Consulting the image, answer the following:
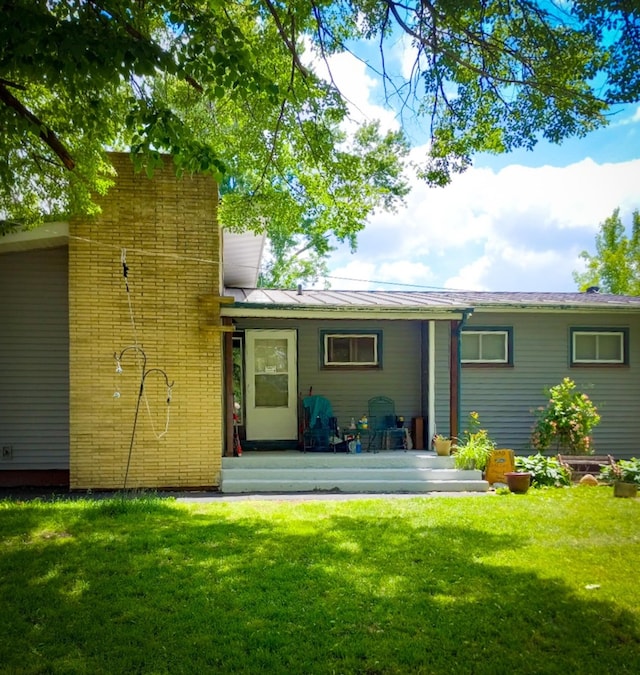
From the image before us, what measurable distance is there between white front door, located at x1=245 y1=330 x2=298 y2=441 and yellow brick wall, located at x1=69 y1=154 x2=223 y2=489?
223 cm

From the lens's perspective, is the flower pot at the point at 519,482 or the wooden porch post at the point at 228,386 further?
the wooden porch post at the point at 228,386

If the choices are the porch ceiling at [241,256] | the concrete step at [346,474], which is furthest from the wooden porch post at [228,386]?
the porch ceiling at [241,256]

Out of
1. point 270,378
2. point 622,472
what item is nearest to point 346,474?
point 270,378

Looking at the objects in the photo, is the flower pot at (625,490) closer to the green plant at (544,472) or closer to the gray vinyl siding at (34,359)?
the green plant at (544,472)

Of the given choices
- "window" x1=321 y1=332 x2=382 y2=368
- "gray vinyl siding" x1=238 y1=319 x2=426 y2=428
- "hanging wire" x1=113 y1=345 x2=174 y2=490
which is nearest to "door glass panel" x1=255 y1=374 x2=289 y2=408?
"gray vinyl siding" x1=238 y1=319 x2=426 y2=428

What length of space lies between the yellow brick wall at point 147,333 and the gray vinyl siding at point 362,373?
2.50m

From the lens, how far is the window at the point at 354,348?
12.1m

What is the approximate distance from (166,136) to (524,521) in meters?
5.98

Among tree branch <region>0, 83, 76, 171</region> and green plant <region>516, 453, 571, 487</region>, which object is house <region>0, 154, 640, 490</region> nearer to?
green plant <region>516, 453, 571, 487</region>

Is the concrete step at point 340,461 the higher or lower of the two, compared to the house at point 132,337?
lower

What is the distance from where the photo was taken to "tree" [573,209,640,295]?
2908cm

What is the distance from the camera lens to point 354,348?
478 inches

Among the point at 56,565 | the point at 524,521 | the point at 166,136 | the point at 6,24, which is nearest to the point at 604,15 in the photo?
the point at 166,136

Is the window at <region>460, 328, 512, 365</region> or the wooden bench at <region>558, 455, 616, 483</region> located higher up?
the window at <region>460, 328, 512, 365</region>
